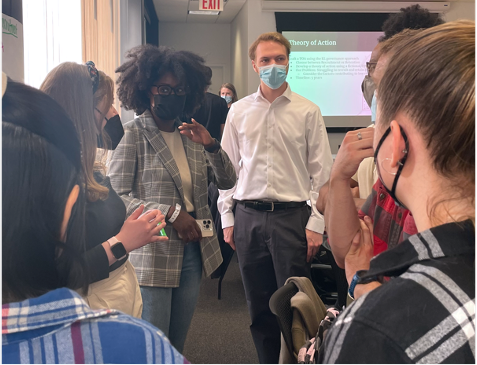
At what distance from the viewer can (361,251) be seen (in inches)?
39.4

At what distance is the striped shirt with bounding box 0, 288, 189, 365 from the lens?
501 millimetres

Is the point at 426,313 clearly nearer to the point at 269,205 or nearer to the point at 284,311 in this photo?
the point at 284,311

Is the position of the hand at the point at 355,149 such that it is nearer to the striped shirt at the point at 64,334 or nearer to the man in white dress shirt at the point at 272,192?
the striped shirt at the point at 64,334

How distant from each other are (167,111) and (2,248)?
112 cm

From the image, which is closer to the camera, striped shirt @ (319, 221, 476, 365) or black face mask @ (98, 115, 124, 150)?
striped shirt @ (319, 221, 476, 365)

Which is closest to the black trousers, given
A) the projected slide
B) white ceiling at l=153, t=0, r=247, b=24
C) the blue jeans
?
the blue jeans

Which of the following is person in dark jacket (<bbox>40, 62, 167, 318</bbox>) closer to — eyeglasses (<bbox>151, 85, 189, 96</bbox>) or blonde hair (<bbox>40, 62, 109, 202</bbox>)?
blonde hair (<bbox>40, 62, 109, 202</bbox>)

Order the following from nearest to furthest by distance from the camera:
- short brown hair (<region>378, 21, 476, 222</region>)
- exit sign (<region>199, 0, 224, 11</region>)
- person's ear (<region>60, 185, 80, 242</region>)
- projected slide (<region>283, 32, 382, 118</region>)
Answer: short brown hair (<region>378, 21, 476, 222</region>)
person's ear (<region>60, 185, 80, 242</region>)
exit sign (<region>199, 0, 224, 11</region>)
projected slide (<region>283, 32, 382, 118</region>)

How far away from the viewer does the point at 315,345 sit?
1067 millimetres

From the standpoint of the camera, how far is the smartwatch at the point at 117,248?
1.12 meters

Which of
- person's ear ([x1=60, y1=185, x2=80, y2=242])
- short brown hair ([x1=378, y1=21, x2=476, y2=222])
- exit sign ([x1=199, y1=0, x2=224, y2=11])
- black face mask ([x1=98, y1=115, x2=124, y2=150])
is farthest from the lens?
exit sign ([x1=199, y1=0, x2=224, y2=11])

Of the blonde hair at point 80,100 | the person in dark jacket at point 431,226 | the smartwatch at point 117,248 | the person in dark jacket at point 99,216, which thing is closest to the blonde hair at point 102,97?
the person in dark jacket at point 99,216

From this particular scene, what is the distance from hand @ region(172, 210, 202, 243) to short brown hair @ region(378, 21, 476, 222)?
3.57 ft

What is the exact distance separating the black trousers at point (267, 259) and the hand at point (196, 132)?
62 cm
